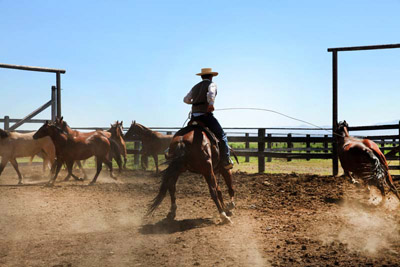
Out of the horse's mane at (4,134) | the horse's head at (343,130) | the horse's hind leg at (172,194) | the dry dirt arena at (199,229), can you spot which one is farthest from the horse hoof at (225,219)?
the horse's mane at (4,134)

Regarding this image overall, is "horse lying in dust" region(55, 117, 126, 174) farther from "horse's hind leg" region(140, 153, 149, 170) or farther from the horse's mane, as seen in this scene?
the horse's mane

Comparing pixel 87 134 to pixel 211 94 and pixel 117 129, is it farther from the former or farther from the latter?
pixel 211 94

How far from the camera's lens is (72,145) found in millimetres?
10547

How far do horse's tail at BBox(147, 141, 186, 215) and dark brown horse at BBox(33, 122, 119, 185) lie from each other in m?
5.44

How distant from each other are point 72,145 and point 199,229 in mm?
6355

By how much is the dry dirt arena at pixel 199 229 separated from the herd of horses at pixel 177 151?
485mm

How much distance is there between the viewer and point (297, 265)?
12.7 feet

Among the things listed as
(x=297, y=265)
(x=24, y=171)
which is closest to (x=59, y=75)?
(x=24, y=171)

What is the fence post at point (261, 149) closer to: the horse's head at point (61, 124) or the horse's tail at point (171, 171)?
the horse's head at point (61, 124)

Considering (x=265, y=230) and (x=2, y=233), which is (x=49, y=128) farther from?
(x=265, y=230)

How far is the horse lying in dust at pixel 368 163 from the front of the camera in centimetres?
693

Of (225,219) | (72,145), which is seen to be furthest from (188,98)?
(72,145)

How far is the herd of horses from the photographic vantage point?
5.72 m

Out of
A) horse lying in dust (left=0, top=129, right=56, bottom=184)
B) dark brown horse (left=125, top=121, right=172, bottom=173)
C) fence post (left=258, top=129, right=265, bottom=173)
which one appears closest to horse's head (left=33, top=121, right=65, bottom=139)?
horse lying in dust (left=0, top=129, right=56, bottom=184)
